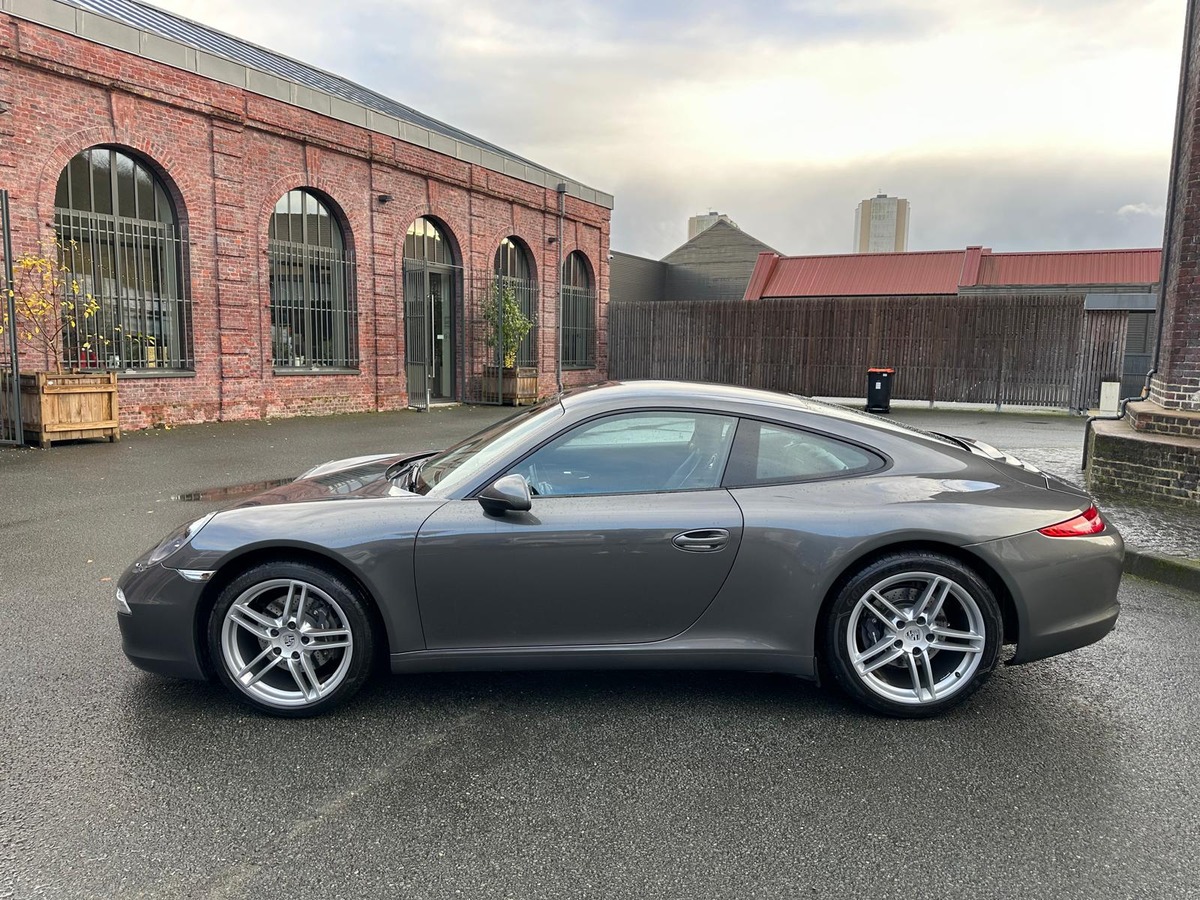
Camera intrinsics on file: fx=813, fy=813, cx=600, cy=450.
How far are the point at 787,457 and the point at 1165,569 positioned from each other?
11.5 feet

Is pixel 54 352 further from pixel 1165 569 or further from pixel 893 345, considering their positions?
pixel 893 345

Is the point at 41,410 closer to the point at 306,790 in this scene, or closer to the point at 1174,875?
the point at 306,790

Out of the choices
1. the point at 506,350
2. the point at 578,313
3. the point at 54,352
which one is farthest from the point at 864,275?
the point at 54,352

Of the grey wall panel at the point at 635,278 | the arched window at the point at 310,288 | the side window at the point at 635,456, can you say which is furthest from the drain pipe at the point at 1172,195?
the grey wall panel at the point at 635,278

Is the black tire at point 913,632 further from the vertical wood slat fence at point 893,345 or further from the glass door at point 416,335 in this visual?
the vertical wood slat fence at point 893,345

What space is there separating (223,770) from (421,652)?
789mm

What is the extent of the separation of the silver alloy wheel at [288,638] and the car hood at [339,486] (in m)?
0.41

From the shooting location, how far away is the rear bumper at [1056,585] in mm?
3234

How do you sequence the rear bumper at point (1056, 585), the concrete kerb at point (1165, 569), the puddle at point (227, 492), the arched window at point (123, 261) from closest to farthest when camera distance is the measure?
the rear bumper at point (1056, 585)
the concrete kerb at point (1165, 569)
the puddle at point (227, 492)
the arched window at point (123, 261)

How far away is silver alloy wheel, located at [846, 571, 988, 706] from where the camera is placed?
128 inches

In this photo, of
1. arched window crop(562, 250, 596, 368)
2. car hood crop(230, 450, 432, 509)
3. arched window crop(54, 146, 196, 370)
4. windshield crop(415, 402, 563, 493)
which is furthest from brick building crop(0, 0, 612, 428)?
windshield crop(415, 402, 563, 493)

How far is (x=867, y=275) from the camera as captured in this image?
34.2m

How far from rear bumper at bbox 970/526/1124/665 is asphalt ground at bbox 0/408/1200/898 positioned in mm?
348

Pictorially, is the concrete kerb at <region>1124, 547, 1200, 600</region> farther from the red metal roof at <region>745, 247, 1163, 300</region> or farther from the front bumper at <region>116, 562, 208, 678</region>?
the red metal roof at <region>745, 247, 1163, 300</region>
